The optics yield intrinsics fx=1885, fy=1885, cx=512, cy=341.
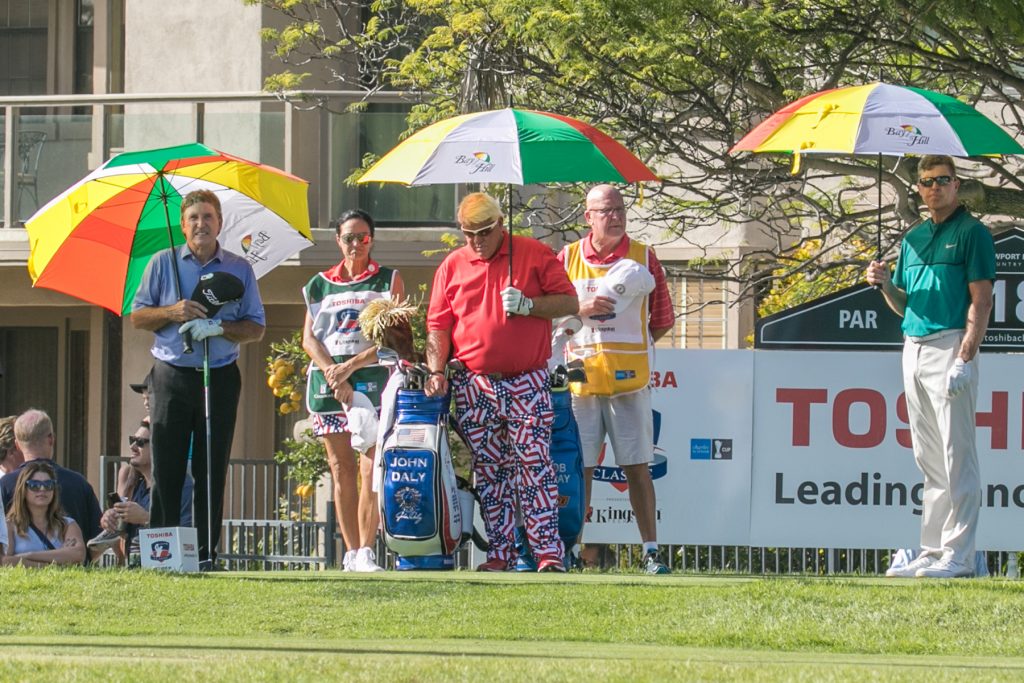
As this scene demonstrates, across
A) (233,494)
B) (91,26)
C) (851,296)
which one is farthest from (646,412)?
(91,26)

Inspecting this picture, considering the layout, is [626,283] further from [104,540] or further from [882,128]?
[104,540]

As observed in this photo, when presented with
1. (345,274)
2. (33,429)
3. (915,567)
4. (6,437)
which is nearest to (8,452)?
(6,437)

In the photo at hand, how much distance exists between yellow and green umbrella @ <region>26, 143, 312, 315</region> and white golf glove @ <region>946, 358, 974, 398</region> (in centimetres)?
377

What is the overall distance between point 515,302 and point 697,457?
11.4 ft

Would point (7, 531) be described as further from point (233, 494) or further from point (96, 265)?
point (233, 494)

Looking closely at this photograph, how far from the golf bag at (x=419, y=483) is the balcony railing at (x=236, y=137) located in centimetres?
829

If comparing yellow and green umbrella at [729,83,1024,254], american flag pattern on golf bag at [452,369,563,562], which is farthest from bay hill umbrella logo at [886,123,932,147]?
american flag pattern on golf bag at [452,369,563,562]

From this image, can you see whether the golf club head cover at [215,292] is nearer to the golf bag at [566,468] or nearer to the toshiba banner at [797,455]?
the golf bag at [566,468]

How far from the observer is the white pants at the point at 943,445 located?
9.55m

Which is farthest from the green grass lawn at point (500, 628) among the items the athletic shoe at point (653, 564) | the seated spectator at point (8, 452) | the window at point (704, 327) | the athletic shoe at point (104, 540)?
the window at point (704, 327)

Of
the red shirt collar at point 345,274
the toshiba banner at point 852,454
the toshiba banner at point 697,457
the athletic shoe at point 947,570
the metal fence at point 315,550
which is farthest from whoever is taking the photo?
the metal fence at point 315,550

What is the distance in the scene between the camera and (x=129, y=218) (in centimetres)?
Answer: 1060

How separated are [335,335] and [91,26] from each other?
12.2m

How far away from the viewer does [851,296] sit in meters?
12.4
